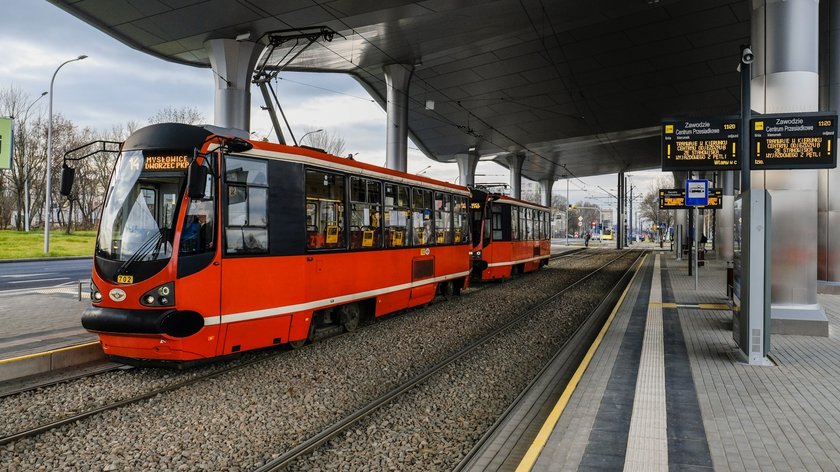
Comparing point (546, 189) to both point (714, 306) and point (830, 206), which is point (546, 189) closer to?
point (830, 206)

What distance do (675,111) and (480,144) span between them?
15.4m

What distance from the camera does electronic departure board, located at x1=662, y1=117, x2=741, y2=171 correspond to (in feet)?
32.4

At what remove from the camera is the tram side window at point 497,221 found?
69.2ft

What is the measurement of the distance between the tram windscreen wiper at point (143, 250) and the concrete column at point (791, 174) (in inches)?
390

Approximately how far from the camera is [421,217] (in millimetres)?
13109

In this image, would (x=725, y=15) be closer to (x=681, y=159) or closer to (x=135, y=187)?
(x=681, y=159)

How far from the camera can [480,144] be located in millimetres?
47938

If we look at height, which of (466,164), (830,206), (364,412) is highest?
(466,164)

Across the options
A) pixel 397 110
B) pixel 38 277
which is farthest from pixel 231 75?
pixel 38 277

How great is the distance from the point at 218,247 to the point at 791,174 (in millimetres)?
9589

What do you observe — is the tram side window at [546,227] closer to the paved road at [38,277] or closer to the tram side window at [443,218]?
the tram side window at [443,218]

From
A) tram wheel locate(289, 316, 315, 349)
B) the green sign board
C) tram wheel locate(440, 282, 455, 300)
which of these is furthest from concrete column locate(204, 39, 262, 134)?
the green sign board

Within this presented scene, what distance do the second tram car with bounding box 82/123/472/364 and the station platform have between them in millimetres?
3779

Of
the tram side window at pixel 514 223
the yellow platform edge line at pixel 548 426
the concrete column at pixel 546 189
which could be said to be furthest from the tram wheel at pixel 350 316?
the concrete column at pixel 546 189
